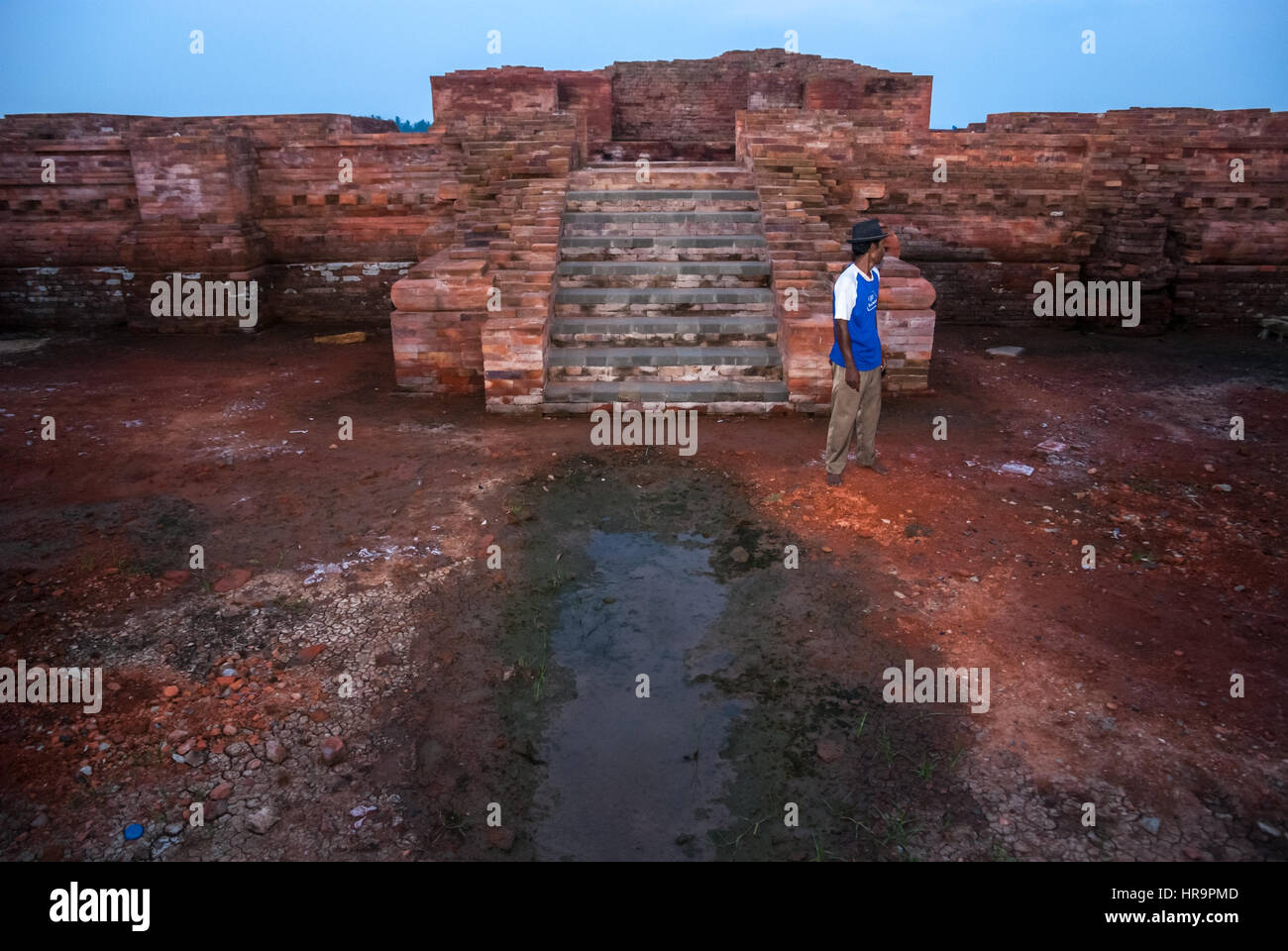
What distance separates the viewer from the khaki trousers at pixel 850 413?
5.73 metres

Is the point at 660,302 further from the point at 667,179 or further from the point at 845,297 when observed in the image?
the point at 845,297

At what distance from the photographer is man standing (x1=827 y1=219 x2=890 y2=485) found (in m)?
5.40

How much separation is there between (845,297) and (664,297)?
134 inches

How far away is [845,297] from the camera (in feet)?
17.8

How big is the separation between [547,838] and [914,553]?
10.1 feet

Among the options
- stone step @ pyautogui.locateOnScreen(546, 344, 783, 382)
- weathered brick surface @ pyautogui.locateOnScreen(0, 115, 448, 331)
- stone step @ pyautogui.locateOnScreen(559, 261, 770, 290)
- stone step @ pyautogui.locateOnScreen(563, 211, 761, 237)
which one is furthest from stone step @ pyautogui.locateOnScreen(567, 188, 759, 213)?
weathered brick surface @ pyautogui.locateOnScreen(0, 115, 448, 331)

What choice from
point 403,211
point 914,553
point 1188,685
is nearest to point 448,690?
point 914,553

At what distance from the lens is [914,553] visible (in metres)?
4.91

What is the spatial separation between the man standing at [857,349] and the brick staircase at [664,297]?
5.36 ft

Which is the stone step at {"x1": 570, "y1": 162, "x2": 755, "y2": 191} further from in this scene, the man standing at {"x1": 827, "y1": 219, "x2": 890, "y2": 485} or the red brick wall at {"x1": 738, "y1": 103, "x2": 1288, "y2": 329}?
the man standing at {"x1": 827, "y1": 219, "x2": 890, "y2": 485}

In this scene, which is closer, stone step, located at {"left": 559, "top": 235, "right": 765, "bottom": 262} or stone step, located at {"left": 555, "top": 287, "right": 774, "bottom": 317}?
stone step, located at {"left": 555, "top": 287, "right": 774, "bottom": 317}

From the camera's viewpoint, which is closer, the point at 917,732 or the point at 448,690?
the point at 917,732
